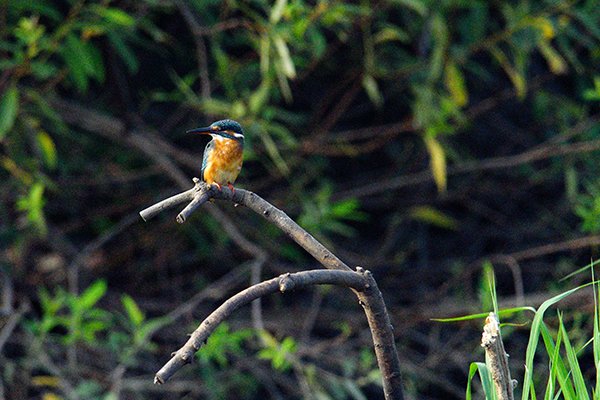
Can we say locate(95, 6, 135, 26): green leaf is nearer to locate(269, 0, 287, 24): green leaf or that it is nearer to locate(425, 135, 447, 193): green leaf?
locate(269, 0, 287, 24): green leaf

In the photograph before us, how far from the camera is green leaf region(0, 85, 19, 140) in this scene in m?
2.97

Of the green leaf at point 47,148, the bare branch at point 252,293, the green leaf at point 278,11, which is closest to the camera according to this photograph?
the bare branch at point 252,293

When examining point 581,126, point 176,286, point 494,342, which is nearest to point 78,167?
point 176,286

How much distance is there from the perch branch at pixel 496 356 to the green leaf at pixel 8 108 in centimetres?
207

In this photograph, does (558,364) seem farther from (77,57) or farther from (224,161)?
(77,57)

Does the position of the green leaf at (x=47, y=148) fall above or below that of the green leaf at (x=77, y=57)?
below

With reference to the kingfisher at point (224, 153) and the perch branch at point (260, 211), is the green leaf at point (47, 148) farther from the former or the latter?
the perch branch at point (260, 211)

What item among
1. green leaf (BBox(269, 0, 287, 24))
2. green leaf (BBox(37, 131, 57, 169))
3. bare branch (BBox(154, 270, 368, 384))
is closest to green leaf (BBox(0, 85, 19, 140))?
green leaf (BBox(37, 131, 57, 169))

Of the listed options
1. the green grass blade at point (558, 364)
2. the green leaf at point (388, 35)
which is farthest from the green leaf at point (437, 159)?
the green grass blade at point (558, 364)

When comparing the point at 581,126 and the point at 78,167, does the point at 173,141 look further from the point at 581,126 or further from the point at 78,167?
the point at 581,126

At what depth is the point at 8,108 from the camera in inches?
118

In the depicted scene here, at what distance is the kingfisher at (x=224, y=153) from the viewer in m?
2.34

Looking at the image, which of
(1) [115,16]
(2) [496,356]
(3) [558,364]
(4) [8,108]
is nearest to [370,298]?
(2) [496,356]

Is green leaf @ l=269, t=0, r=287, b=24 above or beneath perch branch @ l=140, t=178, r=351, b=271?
above
